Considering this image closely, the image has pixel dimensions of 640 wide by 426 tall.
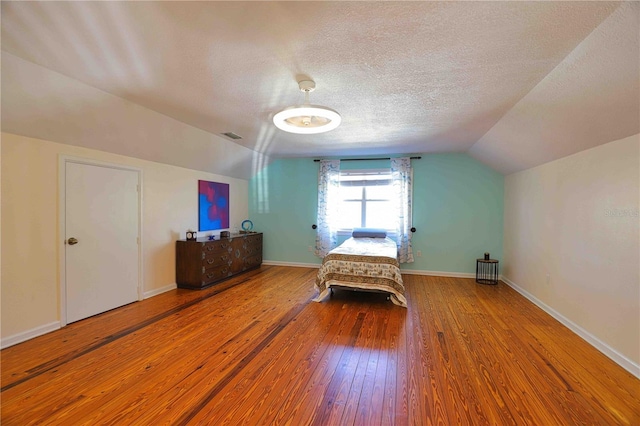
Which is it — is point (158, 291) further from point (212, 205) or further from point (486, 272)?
point (486, 272)

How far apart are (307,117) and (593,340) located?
11.3 ft

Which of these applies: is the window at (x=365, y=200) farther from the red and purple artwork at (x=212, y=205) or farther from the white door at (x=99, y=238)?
the white door at (x=99, y=238)

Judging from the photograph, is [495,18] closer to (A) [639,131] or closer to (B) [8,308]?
(A) [639,131]

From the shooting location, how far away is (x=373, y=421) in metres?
1.72

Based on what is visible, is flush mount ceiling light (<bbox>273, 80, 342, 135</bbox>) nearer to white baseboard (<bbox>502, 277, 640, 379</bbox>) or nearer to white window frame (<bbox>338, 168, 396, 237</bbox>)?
white baseboard (<bbox>502, 277, 640, 379</bbox>)

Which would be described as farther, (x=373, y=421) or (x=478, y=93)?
(x=478, y=93)

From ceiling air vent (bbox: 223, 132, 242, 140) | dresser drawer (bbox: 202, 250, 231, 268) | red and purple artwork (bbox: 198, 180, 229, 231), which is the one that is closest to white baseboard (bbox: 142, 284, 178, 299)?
dresser drawer (bbox: 202, 250, 231, 268)

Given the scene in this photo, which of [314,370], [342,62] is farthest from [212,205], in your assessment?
[342,62]

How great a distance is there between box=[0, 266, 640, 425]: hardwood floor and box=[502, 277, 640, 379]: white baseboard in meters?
0.07

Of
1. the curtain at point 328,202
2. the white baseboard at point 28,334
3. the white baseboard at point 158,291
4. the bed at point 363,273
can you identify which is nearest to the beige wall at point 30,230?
the white baseboard at point 28,334

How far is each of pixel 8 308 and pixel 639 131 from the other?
566 cm

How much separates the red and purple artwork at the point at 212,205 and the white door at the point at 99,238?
125 cm

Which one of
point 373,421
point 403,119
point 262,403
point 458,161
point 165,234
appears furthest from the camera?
point 458,161

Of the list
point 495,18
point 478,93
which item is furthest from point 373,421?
point 478,93
